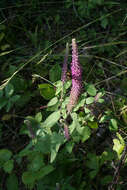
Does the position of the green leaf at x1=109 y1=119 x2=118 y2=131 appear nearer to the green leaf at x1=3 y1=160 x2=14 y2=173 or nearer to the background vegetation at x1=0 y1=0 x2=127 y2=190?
the background vegetation at x1=0 y1=0 x2=127 y2=190

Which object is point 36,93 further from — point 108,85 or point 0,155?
point 0,155

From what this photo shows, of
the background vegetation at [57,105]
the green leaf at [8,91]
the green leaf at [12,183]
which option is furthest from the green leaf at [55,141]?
the green leaf at [8,91]

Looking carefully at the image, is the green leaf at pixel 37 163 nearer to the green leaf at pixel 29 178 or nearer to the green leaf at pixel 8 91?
the green leaf at pixel 29 178

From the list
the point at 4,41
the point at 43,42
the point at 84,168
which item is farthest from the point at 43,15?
the point at 84,168

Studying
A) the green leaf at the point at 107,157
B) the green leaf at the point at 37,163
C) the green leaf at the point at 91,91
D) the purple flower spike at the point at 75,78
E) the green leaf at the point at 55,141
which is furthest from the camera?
the green leaf at the point at 107,157

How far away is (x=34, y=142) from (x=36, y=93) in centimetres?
83

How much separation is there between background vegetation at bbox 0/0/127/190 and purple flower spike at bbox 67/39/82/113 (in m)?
0.08

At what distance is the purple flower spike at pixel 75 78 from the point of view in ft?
4.55

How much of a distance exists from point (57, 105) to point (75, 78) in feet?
0.89

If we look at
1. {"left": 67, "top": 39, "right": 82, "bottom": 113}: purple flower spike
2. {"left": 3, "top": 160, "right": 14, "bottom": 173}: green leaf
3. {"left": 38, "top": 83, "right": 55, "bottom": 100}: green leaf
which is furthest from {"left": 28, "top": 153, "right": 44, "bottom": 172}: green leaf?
{"left": 38, "top": 83, "right": 55, "bottom": 100}: green leaf

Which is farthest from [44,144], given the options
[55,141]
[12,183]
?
[12,183]

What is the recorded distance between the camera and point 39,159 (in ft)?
5.26

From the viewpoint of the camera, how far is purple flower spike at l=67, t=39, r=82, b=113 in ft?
4.55

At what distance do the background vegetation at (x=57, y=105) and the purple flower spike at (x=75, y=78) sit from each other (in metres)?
0.08
